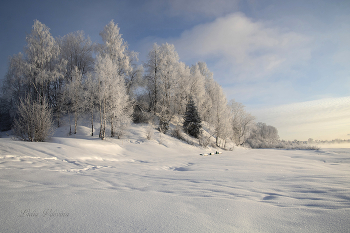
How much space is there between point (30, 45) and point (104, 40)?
7.92 metres

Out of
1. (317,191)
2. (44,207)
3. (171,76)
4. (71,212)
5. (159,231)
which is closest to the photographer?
(159,231)

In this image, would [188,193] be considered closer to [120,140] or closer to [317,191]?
[317,191]

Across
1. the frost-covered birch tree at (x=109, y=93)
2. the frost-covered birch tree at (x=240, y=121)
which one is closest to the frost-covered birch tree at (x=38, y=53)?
the frost-covered birch tree at (x=109, y=93)

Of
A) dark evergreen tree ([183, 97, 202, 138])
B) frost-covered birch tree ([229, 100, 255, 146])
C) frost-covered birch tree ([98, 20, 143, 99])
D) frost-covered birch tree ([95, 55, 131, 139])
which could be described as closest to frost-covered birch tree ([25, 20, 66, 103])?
frost-covered birch tree ([98, 20, 143, 99])

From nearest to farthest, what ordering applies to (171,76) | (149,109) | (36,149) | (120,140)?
(36,149) → (120,140) → (171,76) → (149,109)

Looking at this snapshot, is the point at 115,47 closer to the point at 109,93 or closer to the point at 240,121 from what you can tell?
the point at 109,93

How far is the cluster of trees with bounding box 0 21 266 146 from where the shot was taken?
49.2 feet

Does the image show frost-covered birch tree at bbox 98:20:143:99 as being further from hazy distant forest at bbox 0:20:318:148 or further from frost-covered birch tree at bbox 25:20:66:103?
frost-covered birch tree at bbox 25:20:66:103

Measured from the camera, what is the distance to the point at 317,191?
2.70 metres

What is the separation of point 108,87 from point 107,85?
0.92 ft

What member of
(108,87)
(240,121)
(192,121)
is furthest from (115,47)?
(240,121)

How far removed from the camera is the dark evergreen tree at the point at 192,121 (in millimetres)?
21969

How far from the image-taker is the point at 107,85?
46.3 ft

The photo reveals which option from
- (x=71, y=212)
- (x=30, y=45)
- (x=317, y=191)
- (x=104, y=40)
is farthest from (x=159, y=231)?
(x=30, y=45)
